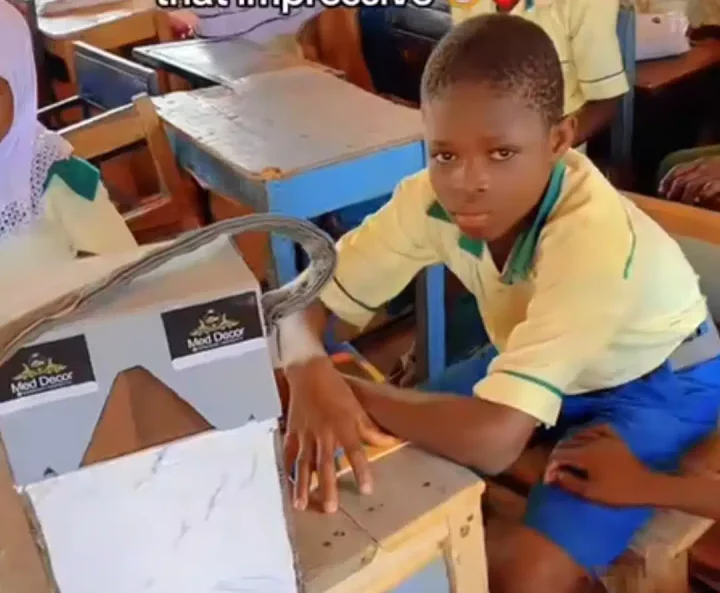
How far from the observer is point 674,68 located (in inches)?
104

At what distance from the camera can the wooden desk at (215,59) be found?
2381 mm

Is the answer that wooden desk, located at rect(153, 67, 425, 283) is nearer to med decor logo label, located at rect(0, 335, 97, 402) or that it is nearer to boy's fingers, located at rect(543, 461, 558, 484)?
boy's fingers, located at rect(543, 461, 558, 484)

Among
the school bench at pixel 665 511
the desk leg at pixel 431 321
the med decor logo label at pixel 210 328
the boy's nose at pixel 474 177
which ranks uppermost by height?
the med decor logo label at pixel 210 328

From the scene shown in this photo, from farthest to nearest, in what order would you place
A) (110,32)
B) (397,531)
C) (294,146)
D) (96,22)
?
1. (96,22)
2. (110,32)
3. (294,146)
4. (397,531)

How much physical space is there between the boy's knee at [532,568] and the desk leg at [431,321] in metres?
0.78

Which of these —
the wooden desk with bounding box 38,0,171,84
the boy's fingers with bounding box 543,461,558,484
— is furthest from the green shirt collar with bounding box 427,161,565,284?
the wooden desk with bounding box 38,0,171,84

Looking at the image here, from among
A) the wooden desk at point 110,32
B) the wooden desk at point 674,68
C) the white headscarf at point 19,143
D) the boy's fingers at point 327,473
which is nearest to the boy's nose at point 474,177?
the boy's fingers at point 327,473

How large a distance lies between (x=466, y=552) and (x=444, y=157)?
0.46m

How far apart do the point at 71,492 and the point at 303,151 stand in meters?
1.18

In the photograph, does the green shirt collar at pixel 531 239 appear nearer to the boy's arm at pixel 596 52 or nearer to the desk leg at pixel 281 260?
the desk leg at pixel 281 260

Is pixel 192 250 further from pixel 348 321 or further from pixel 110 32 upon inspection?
pixel 110 32

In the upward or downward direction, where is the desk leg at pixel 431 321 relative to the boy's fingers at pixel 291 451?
downward

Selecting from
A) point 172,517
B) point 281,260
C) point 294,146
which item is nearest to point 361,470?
point 172,517

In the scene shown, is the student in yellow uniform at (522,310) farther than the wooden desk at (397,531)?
Yes
